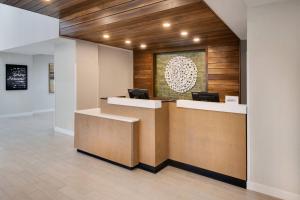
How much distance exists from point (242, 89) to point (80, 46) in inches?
163

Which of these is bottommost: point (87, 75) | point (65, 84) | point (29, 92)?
point (29, 92)

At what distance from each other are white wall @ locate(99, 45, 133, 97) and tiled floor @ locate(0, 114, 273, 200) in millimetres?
2547

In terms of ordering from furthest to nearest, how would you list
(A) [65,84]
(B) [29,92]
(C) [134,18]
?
(B) [29,92], (A) [65,84], (C) [134,18]

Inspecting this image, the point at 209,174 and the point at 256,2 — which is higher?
the point at 256,2

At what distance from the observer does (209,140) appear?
2.99 metres

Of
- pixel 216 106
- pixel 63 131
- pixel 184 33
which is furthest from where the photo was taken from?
pixel 63 131

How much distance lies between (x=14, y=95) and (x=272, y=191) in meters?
8.59

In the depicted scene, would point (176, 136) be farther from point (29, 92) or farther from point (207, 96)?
point (29, 92)

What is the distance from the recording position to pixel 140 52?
6773 mm

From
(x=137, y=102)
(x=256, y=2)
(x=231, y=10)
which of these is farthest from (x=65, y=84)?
(x=256, y=2)

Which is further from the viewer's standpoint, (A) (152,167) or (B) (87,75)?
(B) (87,75)

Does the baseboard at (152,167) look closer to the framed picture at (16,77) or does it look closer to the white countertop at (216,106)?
the white countertop at (216,106)

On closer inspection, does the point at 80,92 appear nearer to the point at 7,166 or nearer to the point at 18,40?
the point at 7,166

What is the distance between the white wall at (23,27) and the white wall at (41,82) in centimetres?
160
